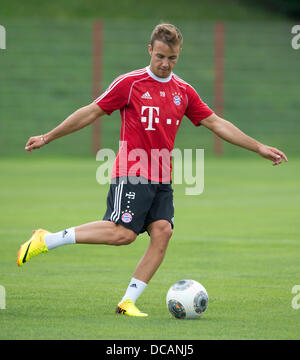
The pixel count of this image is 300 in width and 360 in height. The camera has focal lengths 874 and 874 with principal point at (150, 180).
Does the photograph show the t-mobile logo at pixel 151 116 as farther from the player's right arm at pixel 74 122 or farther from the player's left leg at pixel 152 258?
the player's left leg at pixel 152 258

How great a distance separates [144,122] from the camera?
7.55 meters

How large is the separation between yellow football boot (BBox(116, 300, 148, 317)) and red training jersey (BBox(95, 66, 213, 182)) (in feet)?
3.57

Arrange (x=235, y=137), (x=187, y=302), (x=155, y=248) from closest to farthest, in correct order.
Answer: (x=187, y=302) < (x=155, y=248) < (x=235, y=137)

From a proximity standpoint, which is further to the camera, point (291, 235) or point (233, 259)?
point (291, 235)

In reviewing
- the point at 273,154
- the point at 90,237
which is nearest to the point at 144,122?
the point at 90,237

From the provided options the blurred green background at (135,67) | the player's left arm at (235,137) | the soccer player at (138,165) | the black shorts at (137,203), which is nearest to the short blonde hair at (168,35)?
the soccer player at (138,165)

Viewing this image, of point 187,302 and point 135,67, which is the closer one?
point 187,302

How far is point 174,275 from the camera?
950cm

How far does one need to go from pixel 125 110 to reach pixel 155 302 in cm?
180

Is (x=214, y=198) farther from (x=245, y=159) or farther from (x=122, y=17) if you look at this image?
(x=122, y=17)

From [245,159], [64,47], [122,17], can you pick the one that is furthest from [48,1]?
[245,159]

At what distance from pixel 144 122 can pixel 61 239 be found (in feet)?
4.06

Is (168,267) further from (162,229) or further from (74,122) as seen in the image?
(74,122)

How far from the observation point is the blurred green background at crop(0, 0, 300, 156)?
1211 inches
